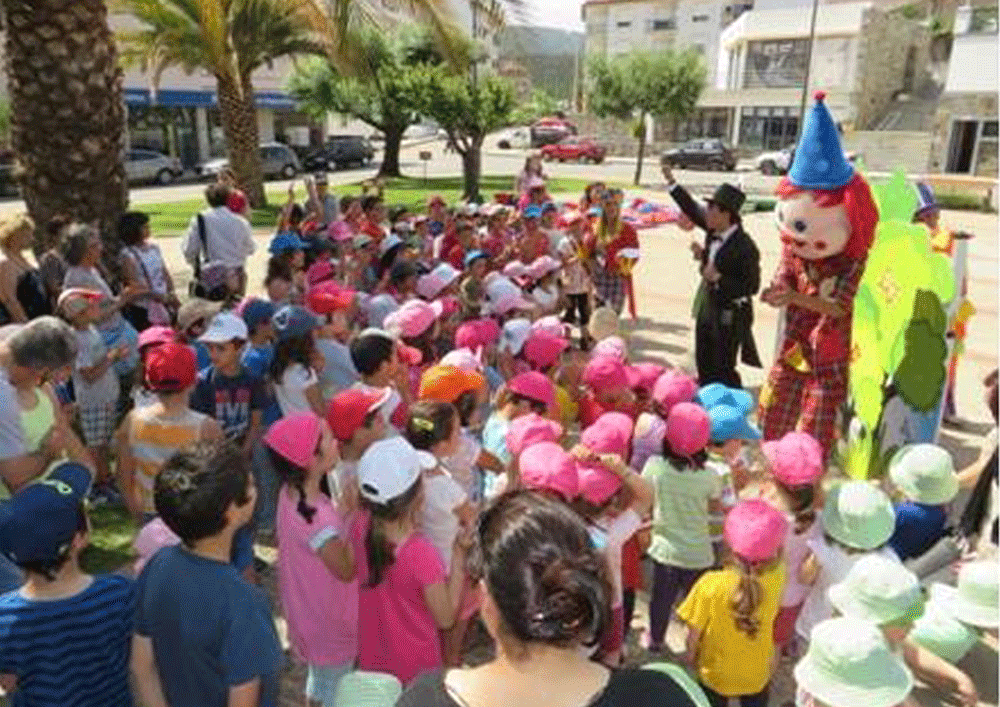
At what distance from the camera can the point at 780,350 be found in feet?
17.8

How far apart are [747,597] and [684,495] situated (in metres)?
0.71

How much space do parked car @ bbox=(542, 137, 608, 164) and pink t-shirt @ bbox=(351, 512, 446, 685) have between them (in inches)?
1514

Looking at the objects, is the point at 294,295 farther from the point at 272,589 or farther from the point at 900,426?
the point at 900,426

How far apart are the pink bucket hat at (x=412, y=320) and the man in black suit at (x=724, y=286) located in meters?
2.18

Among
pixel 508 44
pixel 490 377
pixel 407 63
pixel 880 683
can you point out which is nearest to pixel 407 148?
pixel 407 63

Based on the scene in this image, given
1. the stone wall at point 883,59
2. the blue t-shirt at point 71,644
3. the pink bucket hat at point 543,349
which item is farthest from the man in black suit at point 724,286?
the stone wall at point 883,59

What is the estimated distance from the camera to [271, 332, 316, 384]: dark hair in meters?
4.43

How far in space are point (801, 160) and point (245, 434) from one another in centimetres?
348

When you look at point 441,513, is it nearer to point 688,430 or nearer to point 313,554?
point 313,554

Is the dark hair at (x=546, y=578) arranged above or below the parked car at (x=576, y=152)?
above

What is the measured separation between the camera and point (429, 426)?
342 cm

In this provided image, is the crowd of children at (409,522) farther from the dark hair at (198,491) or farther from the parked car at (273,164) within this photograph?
the parked car at (273,164)

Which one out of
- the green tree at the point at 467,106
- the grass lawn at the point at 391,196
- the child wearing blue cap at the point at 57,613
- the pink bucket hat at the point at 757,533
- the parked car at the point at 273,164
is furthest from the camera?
the parked car at the point at 273,164

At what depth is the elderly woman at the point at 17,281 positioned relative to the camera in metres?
5.41
